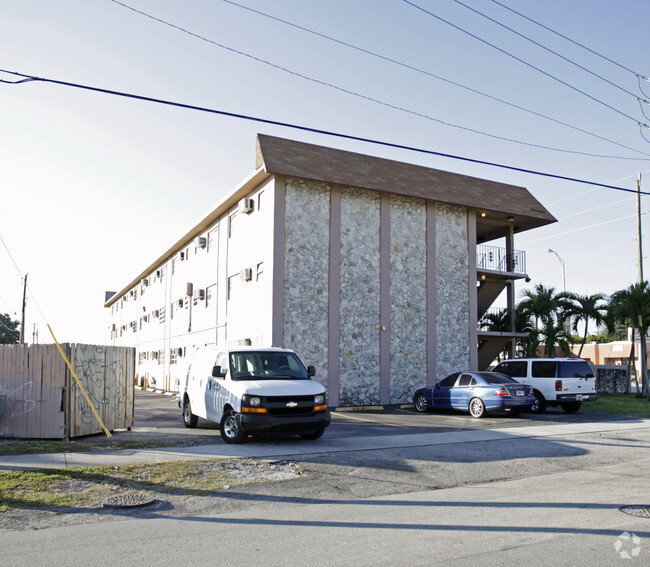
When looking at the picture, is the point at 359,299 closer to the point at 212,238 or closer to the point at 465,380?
the point at 465,380

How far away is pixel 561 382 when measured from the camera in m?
19.9

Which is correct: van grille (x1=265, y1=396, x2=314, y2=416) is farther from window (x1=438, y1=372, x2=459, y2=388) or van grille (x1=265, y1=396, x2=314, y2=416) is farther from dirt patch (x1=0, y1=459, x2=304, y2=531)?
window (x1=438, y1=372, x2=459, y2=388)

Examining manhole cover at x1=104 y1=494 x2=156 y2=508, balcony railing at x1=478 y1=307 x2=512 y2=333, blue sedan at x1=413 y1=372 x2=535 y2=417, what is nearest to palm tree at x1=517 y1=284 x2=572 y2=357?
balcony railing at x1=478 y1=307 x2=512 y2=333

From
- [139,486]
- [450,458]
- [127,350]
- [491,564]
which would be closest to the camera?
[491,564]

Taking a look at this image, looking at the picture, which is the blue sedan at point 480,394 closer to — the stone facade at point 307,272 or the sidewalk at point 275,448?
the sidewalk at point 275,448

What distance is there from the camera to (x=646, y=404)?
25266 millimetres

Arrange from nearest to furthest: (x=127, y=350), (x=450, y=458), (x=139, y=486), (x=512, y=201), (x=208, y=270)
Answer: (x=139, y=486)
(x=450, y=458)
(x=127, y=350)
(x=512, y=201)
(x=208, y=270)

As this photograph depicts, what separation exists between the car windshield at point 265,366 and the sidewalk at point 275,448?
1.34 metres

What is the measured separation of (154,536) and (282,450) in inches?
210

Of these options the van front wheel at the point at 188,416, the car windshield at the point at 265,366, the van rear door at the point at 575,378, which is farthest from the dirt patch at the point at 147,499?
the van rear door at the point at 575,378

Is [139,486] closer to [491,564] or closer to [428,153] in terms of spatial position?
[491,564]

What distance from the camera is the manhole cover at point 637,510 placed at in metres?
6.88

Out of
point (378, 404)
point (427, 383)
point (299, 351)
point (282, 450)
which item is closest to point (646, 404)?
point (427, 383)

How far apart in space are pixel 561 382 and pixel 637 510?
1340 centimetres
